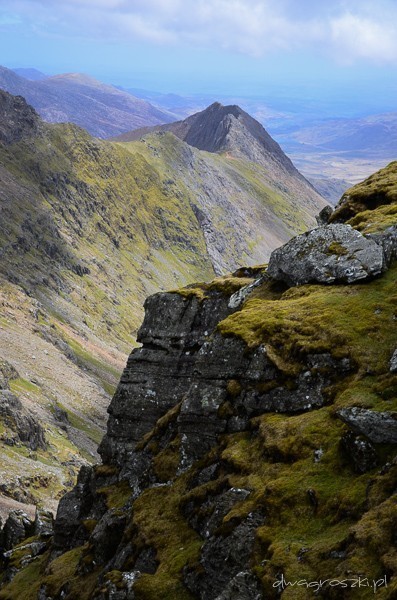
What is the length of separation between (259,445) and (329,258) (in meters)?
13.9

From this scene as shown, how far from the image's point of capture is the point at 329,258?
42.0 m

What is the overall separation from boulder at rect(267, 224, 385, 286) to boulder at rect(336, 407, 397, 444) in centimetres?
1305

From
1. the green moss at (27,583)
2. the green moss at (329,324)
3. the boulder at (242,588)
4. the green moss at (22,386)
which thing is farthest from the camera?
the green moss at (22,386)

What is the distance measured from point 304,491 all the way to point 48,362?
156m

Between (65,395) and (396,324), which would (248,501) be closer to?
(396,324)

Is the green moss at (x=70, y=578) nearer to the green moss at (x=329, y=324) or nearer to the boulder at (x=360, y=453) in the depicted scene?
the boulder at (x=360, y=453)

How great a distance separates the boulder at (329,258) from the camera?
40281 mm

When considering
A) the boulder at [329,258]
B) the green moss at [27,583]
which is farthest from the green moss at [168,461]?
the green moss at [27,583]

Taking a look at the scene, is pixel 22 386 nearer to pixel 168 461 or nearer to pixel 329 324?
pixel 168 461

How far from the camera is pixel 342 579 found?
896 inches

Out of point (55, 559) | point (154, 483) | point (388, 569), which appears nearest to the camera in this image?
point (388, 569)

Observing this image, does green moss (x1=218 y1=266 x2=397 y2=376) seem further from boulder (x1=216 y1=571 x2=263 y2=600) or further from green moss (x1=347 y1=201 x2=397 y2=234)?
boulder (x1=216 y1=571 x2=263 y2=600)

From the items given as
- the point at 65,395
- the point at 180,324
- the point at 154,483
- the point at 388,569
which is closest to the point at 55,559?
the point at 154,483

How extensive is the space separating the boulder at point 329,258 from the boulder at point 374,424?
13.1 meters
